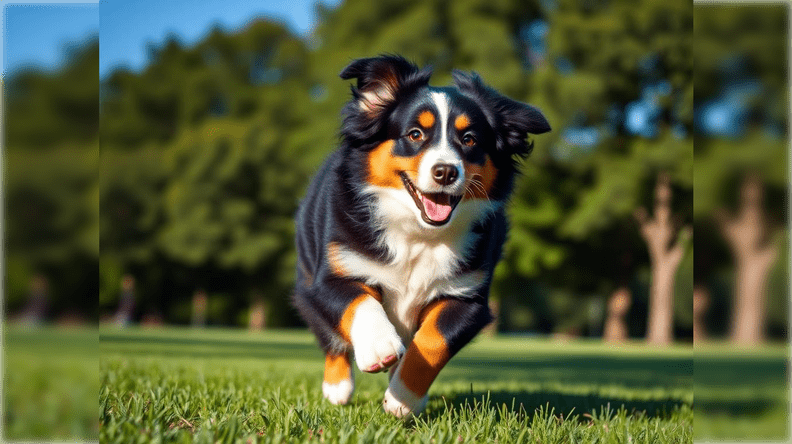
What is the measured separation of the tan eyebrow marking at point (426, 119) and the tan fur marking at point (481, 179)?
310 mm

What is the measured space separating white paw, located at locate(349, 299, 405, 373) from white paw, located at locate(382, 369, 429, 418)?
29 centimetres

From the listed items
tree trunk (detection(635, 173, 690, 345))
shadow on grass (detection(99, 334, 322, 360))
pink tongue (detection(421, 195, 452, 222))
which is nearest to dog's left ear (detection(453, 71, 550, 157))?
pink tongue (detection(421, 195, 452, 222))

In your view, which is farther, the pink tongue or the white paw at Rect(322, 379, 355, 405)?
the white paw at Rect(322, 379, 355, 405)

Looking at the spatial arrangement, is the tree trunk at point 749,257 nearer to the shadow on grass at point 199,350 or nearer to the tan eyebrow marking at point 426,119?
the tan eyebrow marking at point 426,119

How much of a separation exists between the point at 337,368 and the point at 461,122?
1.76m

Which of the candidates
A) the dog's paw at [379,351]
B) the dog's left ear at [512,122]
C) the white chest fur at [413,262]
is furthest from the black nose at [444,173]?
the dog's paw at [379,351]

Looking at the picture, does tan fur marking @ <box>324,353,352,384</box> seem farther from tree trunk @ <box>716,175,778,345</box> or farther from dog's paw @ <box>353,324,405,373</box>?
tree trunk @ <box>716,175,778,345</box>

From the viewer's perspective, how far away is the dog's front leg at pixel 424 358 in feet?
11.6

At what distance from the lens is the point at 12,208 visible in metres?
1.69

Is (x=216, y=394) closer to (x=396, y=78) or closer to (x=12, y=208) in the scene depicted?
(x=396, y=78)

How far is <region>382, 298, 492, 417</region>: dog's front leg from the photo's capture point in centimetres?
354

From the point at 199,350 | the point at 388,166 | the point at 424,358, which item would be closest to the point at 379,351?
the point at 424,358

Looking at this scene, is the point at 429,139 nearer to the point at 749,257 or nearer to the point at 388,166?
the point at 388,166

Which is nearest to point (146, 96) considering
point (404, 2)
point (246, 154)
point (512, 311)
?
point (246, 154)
